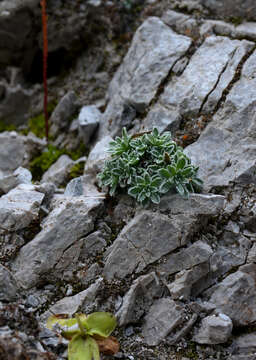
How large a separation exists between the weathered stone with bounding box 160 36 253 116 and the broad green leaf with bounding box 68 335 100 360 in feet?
12.2

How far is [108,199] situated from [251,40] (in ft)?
12.3

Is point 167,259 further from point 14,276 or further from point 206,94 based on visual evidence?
point 206,94

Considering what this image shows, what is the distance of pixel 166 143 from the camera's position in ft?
18.4

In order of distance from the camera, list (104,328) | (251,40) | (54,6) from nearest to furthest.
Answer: (104,328), (251,40), (54,6)

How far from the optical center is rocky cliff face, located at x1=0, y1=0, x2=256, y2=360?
4938mm

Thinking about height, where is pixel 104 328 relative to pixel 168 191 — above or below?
below

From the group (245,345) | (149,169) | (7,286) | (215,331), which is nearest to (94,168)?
(149,169)

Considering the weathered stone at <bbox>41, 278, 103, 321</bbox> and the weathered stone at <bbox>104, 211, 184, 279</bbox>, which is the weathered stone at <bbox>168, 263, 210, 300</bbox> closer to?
the weathered stone at <bbox>104, 211, 184, 279</bbox>

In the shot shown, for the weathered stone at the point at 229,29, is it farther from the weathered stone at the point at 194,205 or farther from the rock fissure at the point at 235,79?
the weathered stone at the point at 194,205

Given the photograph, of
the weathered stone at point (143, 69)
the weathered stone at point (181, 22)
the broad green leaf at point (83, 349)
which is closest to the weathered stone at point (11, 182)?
the weathered stone at point (143, 69)

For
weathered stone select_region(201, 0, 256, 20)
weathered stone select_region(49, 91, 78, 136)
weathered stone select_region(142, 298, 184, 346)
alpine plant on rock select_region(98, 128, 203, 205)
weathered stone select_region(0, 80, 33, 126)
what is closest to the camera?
weathered stone select_region(142, 298, 184, 346)

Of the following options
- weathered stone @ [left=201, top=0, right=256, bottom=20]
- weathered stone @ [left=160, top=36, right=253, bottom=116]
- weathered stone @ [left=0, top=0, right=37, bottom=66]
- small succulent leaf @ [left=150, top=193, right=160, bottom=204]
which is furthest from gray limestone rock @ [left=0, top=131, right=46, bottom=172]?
weathered stone @ [left=201, top=0, right=256, bottom=20]

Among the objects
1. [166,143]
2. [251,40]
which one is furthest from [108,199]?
[251,40]

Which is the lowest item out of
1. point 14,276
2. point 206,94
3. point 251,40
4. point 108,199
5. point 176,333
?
point 176,333
